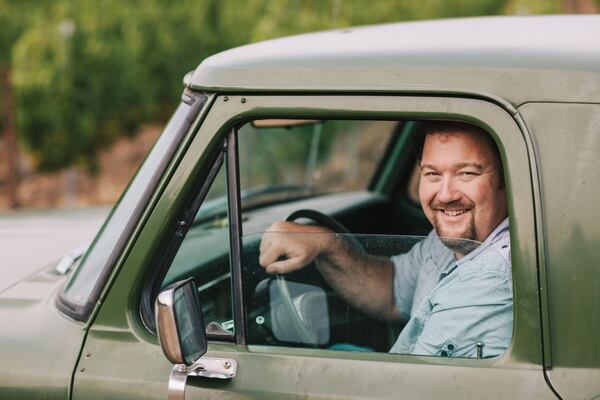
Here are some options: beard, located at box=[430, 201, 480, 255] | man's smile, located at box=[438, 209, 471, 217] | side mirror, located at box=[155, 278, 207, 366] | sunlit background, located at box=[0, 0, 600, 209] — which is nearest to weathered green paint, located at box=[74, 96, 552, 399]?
side mirror, located at box=[155, 278, 207, 366]

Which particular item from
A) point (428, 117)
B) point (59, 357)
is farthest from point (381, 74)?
point (59, 357)

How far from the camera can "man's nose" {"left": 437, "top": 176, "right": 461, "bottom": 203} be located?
1.99 metres

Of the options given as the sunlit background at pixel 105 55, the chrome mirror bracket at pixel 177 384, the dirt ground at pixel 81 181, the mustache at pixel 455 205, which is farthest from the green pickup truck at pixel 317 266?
the dirt ground at pixel 81 181

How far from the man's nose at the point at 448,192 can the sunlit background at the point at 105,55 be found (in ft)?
21.2

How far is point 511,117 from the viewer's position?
1.65 meters

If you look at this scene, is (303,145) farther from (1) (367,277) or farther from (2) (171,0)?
(1) (367,277)

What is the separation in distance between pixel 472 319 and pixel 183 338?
58cm

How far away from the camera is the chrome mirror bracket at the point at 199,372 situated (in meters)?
1.74

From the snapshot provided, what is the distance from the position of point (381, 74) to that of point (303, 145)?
6519 mm

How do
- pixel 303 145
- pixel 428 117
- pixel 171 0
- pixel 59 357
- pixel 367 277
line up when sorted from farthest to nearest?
pixel 171 0, pixel 303 145, pixel 367 277, pixel 59 357, pixel 428 117

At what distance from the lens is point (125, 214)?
1.90m

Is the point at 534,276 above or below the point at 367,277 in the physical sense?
above

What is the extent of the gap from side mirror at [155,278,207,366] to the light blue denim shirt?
43 cm

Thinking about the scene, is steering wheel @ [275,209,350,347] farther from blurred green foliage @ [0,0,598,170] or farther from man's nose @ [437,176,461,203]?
blurred green foliage @ [0,0,598,170]
